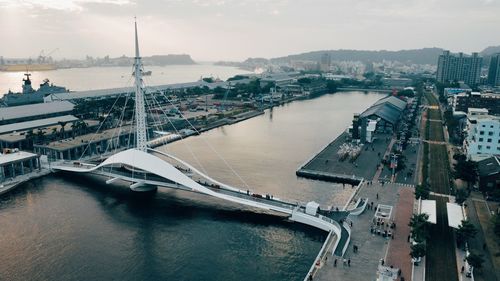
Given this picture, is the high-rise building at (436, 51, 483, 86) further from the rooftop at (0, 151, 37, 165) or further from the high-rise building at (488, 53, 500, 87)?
the rooftop at (0, 151, 37, 165)

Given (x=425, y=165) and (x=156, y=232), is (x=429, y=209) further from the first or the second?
(x=156, y=232)

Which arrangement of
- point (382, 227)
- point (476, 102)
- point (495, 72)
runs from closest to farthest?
point (382, 227), point (476, 102), point (495, 72)

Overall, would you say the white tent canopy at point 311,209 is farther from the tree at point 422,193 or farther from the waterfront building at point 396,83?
A: the waterfront building at point 396,83

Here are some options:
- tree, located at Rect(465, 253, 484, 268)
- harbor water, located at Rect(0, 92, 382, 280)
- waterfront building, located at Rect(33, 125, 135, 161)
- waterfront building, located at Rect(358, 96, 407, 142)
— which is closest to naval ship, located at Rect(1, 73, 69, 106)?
waterfront building, located at Rect(33, 125, 135, 161)

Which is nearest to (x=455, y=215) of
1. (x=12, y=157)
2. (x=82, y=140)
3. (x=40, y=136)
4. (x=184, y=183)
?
(x=184, y=183)

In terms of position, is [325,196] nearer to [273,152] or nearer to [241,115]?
[273,152]
